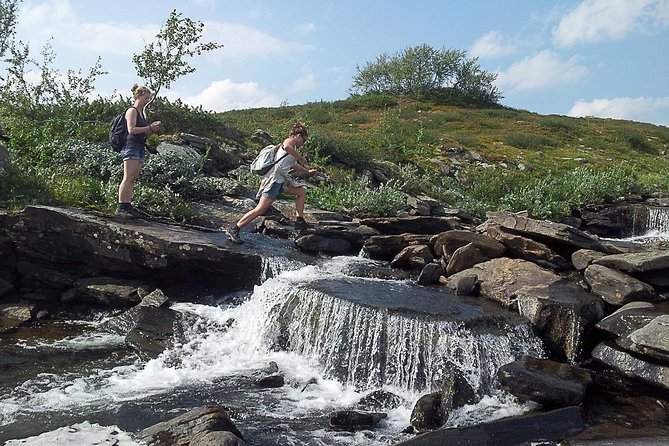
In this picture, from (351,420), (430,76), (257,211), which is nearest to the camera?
(351,420)

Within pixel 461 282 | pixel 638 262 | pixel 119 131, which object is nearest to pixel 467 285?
pixel 461 282

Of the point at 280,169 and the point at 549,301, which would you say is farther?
the point at 280,169

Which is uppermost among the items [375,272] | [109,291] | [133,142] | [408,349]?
[133,142]

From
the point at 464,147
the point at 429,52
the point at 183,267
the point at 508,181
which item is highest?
the point at 429,52

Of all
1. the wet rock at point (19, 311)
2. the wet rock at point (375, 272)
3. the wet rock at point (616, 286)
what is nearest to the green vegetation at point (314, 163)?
the wet rock at point (19, 311)

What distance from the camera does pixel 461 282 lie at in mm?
9617

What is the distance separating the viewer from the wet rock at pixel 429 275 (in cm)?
1019

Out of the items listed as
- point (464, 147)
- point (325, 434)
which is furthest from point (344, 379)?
point (464, 147)

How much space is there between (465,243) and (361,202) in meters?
4.39

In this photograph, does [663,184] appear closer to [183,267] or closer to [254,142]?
[254,142]

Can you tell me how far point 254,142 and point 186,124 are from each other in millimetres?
3084

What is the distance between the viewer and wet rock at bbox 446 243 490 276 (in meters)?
10.5

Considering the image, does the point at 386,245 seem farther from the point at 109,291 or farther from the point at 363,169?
the point at 363,169

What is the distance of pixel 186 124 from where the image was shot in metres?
19.4
